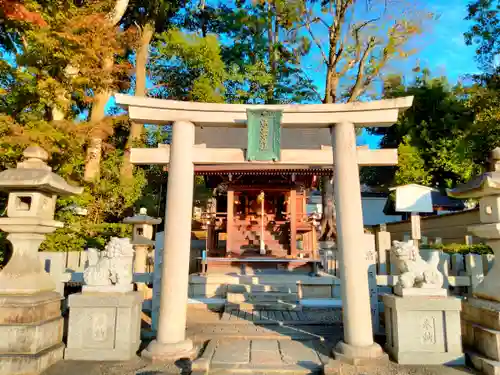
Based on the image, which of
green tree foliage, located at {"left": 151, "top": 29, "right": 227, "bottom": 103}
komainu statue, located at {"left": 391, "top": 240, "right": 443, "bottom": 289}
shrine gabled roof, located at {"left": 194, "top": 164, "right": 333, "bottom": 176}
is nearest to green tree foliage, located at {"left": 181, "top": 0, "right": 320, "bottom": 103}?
green tree foliage, located at {"left": 151, "top": 29, "right": 227, "bottom": 103}

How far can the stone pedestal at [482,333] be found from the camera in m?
4.22

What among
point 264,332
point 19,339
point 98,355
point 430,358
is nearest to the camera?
point 19,339

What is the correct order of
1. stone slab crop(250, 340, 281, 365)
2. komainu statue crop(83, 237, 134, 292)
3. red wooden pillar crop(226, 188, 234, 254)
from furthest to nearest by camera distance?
red wooden pillar crop(226, 188, 234, 254) < komainu statue crop(83, 237, 134, 292) < stone slab crop(250, 340, 281, 365)

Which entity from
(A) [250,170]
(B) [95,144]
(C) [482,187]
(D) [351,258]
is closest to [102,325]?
(D) [351,258]

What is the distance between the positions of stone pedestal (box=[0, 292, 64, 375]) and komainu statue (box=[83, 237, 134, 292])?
26.3 inches

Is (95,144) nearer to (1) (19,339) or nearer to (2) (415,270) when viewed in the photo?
(1) (19,339)

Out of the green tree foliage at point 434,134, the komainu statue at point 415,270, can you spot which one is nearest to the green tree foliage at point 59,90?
the komainu statue at point 415,270

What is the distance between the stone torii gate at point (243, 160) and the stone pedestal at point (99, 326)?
1.37 feet

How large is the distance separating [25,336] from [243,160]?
394 cm

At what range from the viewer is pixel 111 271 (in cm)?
495

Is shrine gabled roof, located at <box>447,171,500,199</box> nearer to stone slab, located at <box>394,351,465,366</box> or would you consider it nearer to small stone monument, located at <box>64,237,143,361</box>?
stone slab, located at <box>394,351,465,366</box>

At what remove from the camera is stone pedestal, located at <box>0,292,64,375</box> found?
4.19 meters

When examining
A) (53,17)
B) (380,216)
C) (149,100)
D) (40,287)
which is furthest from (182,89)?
(380,216)

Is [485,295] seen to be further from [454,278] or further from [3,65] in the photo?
[3,65]
